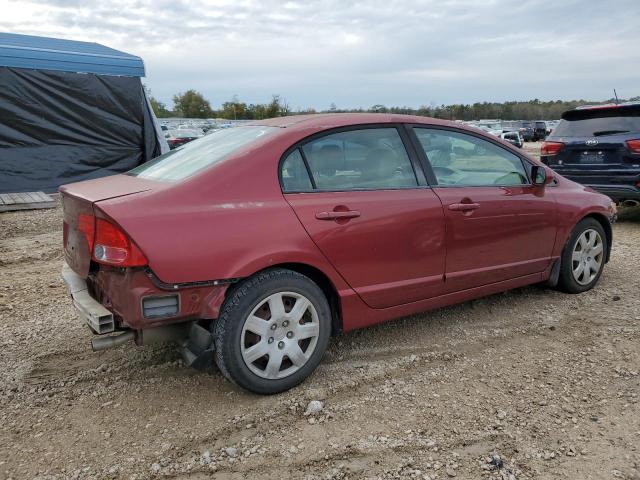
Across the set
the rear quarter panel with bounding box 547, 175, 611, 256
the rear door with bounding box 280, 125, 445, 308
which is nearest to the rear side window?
the rear door with bounding box 280, 125, 445, 308

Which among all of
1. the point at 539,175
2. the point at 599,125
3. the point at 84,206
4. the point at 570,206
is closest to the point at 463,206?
the point at 539,175

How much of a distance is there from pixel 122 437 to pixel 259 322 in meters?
0.90

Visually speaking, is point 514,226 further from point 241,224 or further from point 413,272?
point 241,224

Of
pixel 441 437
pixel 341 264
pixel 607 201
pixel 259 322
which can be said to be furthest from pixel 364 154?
pixel 607 201

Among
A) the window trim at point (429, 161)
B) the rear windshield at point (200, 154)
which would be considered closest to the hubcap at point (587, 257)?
the window trim at point (429, 161)

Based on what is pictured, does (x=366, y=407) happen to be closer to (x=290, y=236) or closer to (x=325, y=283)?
(x=325, y=283)

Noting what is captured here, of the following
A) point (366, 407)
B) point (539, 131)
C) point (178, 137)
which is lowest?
point (366, 407)

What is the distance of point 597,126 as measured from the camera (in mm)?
7387

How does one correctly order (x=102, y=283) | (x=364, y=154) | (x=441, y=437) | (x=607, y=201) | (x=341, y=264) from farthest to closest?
(x=607, y=201) < (x=364, y=154) < (x=341, y=264) < (x=102, y=283) < (x=441, y=437)

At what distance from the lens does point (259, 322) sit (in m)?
2.81

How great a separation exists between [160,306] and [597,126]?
7066 millimetres

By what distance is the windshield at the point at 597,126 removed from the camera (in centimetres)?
704

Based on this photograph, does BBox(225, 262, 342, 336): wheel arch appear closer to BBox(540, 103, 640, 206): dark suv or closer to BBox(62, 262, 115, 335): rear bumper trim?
BBox(62, 262, 115, 335): rear bumper trim

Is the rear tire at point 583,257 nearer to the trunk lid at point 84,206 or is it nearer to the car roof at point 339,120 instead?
the car roof at point 339,120
